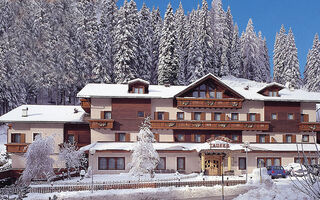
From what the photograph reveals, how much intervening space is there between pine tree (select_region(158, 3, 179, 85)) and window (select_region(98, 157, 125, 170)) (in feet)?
91.0

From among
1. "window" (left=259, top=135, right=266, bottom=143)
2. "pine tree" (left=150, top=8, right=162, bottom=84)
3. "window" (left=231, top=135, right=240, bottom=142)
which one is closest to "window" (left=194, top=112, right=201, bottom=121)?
"window" (left=231, top=135, right=240, bottom=142)

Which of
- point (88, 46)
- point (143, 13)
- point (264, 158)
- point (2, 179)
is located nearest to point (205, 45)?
point (143, 13)

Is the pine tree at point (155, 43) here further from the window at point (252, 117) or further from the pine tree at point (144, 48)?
the window at point (252, 117)

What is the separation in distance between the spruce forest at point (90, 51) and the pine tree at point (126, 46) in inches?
7.6

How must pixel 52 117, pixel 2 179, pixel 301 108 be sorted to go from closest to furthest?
pixel 2 179, pixel 52 117, pixel 301 108

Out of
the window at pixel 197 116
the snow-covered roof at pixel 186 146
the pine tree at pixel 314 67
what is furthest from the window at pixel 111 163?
the pine tree at pixel 314 67

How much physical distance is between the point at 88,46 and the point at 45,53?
9.46m

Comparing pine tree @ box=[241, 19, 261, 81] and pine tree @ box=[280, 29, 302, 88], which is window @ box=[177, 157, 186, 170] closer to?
pine tree @ box=[280, 29, 302, 88]

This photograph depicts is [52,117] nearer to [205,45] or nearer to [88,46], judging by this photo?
[88,46]

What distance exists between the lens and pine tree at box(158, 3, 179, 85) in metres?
63.0

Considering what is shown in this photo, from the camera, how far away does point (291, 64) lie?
269ft

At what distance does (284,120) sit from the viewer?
4181cm

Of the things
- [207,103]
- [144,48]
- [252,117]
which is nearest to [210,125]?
[207,103]

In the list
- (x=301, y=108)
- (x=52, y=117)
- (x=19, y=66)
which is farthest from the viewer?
(x=19, y=66)
